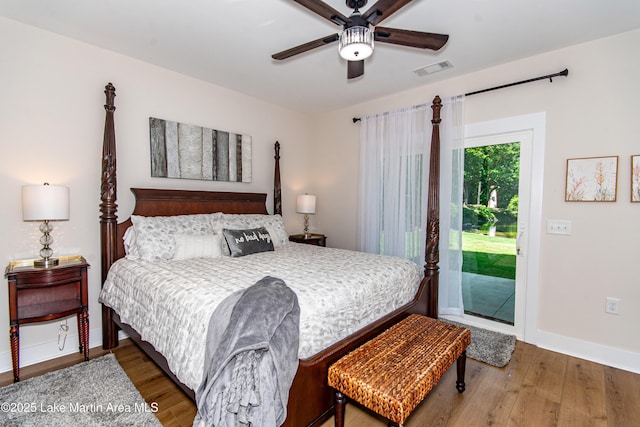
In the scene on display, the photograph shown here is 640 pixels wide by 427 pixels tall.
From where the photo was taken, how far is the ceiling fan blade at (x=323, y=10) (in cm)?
150

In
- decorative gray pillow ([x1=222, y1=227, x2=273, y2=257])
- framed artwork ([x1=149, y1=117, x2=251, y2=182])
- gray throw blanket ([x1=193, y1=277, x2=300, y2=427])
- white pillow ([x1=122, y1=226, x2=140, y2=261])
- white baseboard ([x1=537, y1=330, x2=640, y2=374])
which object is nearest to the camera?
gray throw blanket ([x1=193, y1=277, x2=300, y2=427])

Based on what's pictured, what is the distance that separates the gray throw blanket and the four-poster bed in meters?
0.19

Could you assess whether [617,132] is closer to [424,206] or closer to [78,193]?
[424,206]

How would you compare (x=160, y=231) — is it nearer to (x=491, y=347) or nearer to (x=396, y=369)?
(x=396, y=369)

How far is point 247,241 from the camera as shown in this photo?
2.92 metres

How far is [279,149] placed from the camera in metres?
4.24

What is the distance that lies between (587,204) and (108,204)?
4098 millimetres

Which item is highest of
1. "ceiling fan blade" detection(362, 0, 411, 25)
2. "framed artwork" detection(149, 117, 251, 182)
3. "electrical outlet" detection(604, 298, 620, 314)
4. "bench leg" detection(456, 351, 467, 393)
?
"ceiling fan blade" detection(362, 0, 411, 25)

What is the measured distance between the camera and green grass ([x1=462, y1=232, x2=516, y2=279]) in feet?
9.93

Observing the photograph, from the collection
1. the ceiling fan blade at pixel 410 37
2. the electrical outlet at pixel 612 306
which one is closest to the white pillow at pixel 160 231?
the ceiling fan blade at pixel 410 37

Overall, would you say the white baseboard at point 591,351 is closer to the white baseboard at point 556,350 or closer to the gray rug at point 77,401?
the white baseboard at point 556,350

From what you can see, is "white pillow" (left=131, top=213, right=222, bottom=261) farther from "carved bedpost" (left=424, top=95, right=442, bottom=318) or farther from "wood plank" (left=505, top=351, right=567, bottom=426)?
"wood plank" (left=505, top=351, right=567, bottom=426)

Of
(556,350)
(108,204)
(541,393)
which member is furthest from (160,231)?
(556,350)

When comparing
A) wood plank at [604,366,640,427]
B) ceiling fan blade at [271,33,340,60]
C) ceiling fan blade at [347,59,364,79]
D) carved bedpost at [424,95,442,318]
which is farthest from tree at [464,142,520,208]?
ceiling fan blade at [271,33,340,60]
